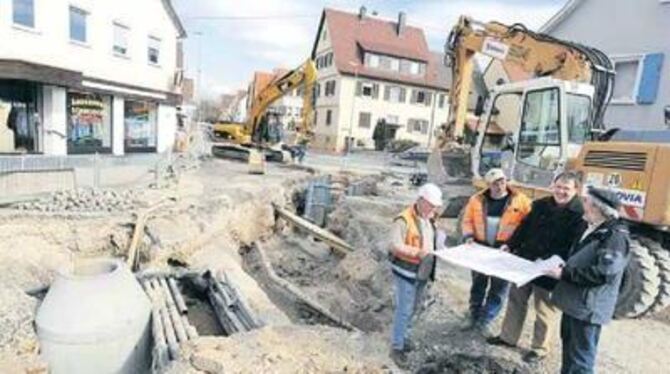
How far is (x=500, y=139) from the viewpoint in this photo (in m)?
10.1

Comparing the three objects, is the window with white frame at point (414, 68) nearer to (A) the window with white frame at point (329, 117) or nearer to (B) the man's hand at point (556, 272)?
(A) the window with white frame at point (329, 117)

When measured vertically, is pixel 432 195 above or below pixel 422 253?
above

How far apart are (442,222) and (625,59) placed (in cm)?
805

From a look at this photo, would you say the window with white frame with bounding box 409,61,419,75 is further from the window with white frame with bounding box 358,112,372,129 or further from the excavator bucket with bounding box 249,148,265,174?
the excavator bucket with bounding box 249,148,265,174

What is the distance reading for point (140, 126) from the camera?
786 inches

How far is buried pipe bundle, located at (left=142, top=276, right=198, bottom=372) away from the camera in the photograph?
214 inches

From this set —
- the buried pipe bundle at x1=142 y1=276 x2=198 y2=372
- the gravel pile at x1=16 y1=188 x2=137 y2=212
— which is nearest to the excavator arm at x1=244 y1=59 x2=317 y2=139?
the gravel pile at x1=16 y1=188 x2=137 y2=212

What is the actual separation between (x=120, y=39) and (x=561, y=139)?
1560cm

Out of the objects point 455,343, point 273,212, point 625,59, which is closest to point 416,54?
point 625,59

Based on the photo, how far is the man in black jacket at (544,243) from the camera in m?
4.77

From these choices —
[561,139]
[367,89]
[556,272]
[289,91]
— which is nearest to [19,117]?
[289,91]

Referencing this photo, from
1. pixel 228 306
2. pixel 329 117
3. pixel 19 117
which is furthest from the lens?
pixel 329 117

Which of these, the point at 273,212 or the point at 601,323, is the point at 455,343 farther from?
the point at 273,212

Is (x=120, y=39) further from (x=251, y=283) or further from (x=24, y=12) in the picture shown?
(x=251, y=283)
